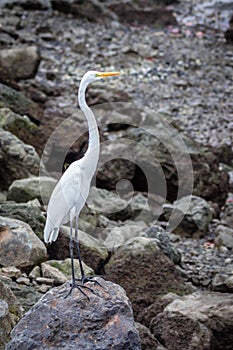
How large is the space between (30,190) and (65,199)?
382 cm

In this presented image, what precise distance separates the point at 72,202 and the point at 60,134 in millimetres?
6649

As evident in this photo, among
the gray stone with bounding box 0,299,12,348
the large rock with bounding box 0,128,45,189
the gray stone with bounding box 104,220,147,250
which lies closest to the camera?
the gray stone with bounding box 0,299,12,348

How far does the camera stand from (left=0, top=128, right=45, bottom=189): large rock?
34.4 feet

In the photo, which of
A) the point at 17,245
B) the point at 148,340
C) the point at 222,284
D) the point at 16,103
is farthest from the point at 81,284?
the point at 16,103

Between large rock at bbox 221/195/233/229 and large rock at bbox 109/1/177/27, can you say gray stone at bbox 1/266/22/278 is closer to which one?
large rock at bbox 221/195/233/229

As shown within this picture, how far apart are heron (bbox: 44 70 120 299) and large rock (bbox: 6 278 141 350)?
0.56ft

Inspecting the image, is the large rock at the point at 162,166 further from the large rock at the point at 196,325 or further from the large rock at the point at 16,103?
the large rock at the point at 196,325

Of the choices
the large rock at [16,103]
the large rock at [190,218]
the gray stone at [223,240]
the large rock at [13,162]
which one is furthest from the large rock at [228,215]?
the large rock at [16,103]

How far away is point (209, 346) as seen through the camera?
7.08m

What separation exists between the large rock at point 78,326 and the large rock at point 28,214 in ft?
10.3

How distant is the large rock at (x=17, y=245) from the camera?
7609 millimetres

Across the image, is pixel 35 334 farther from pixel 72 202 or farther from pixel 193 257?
pixel 193 257

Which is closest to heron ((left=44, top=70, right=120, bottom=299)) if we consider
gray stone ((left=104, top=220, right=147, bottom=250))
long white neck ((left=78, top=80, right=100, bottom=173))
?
long white neck ((left=78, top=80, right=100, bottom=173))

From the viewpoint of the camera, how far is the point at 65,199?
19.0 ft
